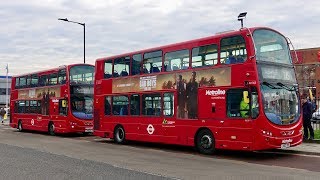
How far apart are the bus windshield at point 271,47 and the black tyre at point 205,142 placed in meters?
3.10

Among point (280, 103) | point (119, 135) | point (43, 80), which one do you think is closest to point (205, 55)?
point (280, 103)

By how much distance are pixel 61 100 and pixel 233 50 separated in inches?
521

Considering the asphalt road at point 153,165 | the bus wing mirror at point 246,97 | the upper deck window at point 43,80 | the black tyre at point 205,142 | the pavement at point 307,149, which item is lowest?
the asphalt road at point 153,165

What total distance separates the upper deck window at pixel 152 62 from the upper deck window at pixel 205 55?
1.94 metres

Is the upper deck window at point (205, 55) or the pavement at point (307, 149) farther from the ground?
the upper deck window at point (205, 55)

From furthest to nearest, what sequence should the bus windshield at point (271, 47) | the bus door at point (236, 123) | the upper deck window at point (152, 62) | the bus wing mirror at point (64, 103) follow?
the bus wing mirror at point (64, 103), the upper deck window at point (152, 62), the bus windshield at point (271, 47), the bus door at point (236, 123)

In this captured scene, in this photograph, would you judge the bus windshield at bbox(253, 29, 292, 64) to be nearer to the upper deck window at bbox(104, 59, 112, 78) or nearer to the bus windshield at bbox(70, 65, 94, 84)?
the upper deck window at bbox(104, 59, 112, 78)

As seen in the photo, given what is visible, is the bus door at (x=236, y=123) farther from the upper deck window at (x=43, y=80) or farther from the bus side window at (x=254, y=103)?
the upper deck window at (x=43, y=80)

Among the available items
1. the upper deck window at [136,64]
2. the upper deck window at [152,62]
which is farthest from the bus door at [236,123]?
the upper deck window at [136,64]

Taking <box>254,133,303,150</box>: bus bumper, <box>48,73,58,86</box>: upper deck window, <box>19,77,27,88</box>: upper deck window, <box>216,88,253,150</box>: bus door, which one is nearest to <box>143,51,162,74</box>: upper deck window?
<box>216,88,253,150</box>: bus door

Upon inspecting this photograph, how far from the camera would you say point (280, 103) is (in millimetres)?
13117

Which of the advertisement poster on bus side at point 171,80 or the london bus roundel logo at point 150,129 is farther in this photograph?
the london bus roundel logo at point 150,129

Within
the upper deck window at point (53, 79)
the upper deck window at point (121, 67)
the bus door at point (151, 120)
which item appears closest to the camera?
the bus door at point (151, 120)

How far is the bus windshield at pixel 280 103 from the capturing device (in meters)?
12.8
